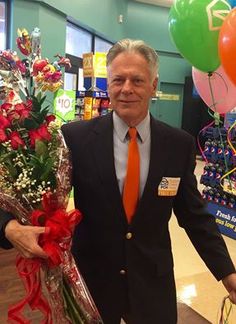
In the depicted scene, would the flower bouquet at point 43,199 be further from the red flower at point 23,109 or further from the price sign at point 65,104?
the price sign at point 65,104

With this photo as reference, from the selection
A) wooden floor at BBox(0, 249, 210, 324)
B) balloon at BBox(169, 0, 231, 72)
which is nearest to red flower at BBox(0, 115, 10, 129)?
balloon at BBox(169, 0, 231, 72)

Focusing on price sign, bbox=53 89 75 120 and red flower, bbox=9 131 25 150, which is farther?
price sign, bbox=53 89 75 120

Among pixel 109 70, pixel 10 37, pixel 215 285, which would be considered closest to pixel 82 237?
pixel 109 70

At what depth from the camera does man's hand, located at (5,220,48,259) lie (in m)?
1.08

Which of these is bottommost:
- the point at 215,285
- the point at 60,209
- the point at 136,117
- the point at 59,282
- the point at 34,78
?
the point at 215,285

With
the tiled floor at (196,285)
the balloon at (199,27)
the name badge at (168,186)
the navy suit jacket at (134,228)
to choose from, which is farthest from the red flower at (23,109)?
the tiled floor at (196,285)

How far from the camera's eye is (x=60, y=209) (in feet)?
3.85

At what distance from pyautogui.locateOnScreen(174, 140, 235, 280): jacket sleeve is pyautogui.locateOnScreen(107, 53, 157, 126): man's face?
0.28 m

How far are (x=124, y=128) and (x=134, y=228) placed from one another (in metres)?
0.35

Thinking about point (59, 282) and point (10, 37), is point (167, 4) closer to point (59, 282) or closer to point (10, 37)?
point (10, 37)

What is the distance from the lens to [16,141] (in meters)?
1.16

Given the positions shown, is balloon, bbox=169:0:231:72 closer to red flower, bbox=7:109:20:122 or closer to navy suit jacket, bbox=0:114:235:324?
navy suit jacket, bbox=0:114:235:324

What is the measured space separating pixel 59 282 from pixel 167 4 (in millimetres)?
10968

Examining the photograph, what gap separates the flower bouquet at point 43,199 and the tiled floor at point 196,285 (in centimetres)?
185
